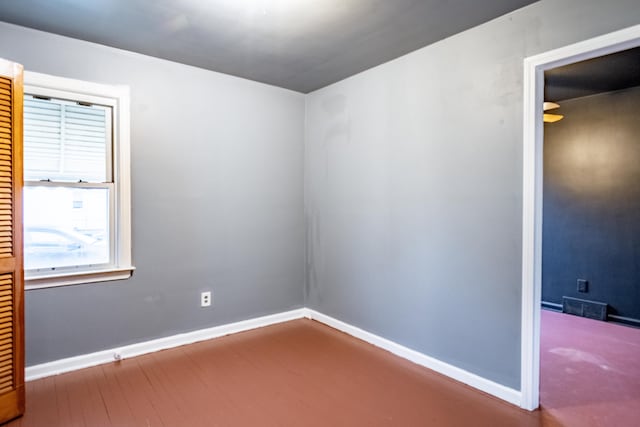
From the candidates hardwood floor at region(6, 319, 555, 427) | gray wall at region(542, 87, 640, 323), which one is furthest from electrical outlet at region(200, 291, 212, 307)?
gray wall at region(542, 87, 640, 323)

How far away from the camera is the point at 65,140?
2.64 m

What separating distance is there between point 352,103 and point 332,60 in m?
0.50

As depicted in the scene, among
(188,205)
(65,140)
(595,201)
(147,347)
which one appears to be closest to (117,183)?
(65,140)

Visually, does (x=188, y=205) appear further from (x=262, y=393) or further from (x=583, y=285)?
(x=583, y=285)

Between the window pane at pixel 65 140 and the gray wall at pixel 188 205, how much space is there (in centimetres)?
21

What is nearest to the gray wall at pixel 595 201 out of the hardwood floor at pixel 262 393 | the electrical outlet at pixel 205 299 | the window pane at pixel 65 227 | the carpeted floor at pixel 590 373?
the carpeted floor at pixel 590 373

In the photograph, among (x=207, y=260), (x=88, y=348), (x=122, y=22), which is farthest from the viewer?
(x=207, y=260)

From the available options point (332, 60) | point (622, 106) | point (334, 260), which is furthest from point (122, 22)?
point (622, 106)

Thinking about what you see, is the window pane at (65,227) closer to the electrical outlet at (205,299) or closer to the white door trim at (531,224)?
the electrical outlet at (205,299)

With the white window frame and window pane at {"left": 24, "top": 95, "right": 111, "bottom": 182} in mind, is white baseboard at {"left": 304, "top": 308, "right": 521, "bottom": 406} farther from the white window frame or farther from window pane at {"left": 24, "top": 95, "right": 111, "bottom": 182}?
window pane at {"left": 24, "top": 95, "right": 111, "bottom": 182}

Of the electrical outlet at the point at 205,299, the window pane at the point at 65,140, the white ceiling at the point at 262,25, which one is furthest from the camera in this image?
the electrical outlet at the point at 205,299

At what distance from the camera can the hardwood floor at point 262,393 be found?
209 centimetres

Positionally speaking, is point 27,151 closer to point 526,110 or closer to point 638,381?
point 526,110

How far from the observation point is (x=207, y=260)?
129 inches
